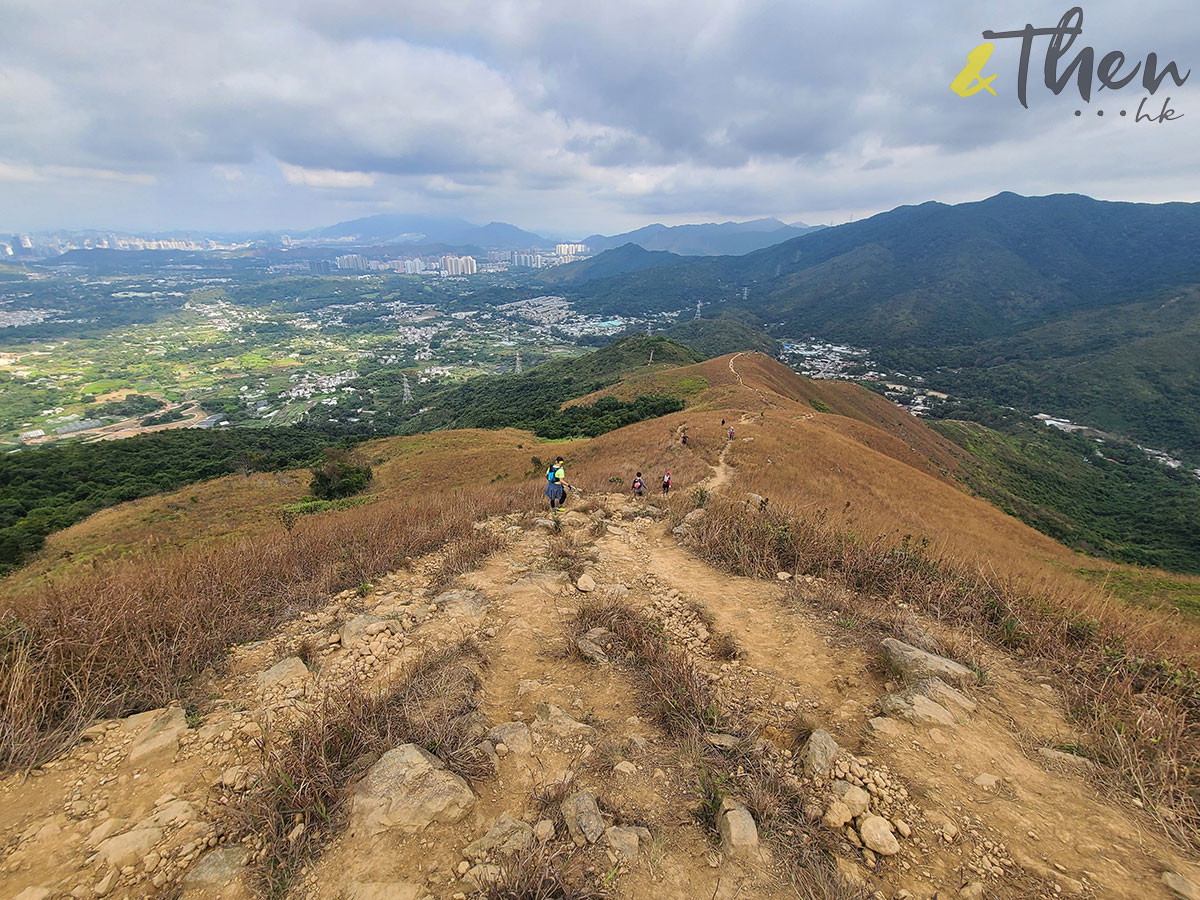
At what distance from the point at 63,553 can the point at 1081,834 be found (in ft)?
89.2

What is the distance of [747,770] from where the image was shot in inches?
139

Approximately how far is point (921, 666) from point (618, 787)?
10.9 ft

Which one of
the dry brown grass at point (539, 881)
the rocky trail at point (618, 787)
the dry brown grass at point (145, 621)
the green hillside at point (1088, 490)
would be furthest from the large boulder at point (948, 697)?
the green hillside at point (1088, 490)

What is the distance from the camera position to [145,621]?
4684mm

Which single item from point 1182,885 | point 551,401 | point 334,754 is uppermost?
point 1182,885

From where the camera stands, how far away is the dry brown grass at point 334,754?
114 inches

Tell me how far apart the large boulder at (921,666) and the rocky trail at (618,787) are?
0.09ft

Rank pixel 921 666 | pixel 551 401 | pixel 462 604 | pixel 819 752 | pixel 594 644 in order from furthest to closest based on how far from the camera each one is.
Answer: pixel 551 401 < pixel 462 604 < pixel 594 644 < pixel 921 666 < pixel 819 752

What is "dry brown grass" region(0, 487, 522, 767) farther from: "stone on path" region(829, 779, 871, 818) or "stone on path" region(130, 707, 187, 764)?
"stone on path" region(829, 779, 871, 818)

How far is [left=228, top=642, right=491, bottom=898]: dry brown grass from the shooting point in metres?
2.88

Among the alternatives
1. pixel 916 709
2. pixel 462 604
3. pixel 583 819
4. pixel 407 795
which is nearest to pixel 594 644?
pixel 462 604

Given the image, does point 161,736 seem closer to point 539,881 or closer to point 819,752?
point 539,881

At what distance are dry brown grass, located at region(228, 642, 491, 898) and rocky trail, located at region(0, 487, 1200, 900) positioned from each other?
0.10 metres

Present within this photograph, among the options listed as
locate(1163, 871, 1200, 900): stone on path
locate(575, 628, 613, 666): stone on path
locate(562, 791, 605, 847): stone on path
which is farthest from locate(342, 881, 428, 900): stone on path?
locate(1163, 871, 1200, 900): stone on path
